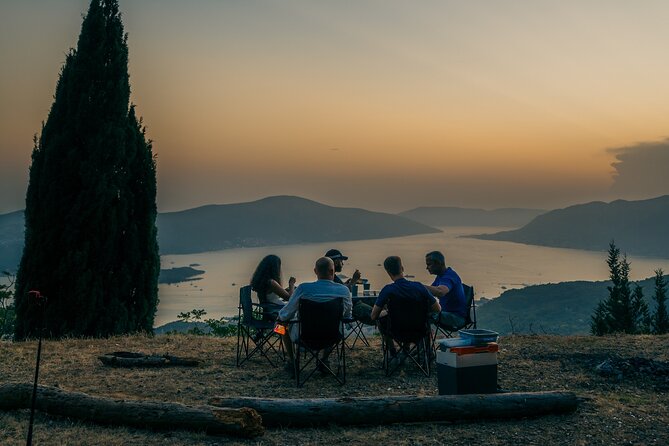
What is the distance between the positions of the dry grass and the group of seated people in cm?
65

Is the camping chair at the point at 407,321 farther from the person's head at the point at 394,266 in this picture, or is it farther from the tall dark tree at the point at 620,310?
the tall dark tree at the point at 620,310

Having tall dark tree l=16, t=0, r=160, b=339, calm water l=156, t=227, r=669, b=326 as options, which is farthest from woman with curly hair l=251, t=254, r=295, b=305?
calm water l=156, t=227, r=669, b=326

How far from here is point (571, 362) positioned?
6660mm

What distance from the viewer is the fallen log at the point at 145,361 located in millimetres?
6320

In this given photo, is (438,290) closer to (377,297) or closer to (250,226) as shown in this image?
(377,297)

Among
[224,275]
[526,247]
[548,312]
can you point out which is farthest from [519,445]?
[526,247]

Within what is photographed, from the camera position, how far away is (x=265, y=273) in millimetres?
6406

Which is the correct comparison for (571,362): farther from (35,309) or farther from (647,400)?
(35,309)

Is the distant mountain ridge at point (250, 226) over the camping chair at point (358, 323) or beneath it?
over

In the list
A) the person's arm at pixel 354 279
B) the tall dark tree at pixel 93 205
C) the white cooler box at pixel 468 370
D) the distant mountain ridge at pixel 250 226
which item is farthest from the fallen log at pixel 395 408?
the distant mountain ridge at pixel 250 226

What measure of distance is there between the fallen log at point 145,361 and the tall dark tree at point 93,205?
4.43m

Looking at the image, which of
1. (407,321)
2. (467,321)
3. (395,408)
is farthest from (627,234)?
(395,408)

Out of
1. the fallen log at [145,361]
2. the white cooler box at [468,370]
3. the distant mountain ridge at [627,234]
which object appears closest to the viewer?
the white cooler box at [468,370]

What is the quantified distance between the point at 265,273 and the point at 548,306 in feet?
301
